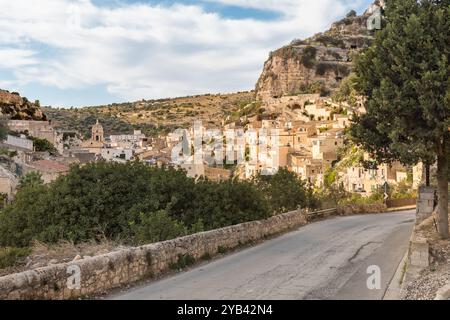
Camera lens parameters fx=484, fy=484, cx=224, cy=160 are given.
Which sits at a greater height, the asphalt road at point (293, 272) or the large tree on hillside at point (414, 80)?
the large tree on hillside at point (414, 80)

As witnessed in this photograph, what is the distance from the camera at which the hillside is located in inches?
5659

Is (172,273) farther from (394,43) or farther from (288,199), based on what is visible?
(288,199)

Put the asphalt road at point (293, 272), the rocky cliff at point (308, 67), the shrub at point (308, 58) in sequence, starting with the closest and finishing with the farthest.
→ the asphalt road at point (293, 272) < the rocky cliff at point (308, 67) < the shrub at point (308, 58)

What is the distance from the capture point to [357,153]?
61062mm

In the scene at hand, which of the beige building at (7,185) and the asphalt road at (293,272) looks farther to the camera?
the beige building at (7,185)

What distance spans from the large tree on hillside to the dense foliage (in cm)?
692

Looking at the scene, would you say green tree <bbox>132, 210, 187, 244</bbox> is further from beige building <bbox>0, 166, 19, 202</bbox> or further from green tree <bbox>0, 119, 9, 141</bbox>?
green tree <bbox>0, 119, 9, 141</bbox>

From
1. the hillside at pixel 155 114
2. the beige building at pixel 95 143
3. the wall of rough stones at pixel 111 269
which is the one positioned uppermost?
the hillside at pixel 155 114

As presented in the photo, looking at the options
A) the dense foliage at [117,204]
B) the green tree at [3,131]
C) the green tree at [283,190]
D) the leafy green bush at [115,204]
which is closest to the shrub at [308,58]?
the green tree at [3,131]

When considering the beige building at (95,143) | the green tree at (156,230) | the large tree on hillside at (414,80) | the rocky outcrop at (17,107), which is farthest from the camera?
the beige building at (95,143)

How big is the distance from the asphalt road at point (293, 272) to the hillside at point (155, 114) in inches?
4212

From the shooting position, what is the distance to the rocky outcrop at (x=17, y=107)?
87.4 meters

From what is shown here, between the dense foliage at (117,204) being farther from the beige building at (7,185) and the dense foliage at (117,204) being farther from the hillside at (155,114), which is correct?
the hillside at (155,114)
